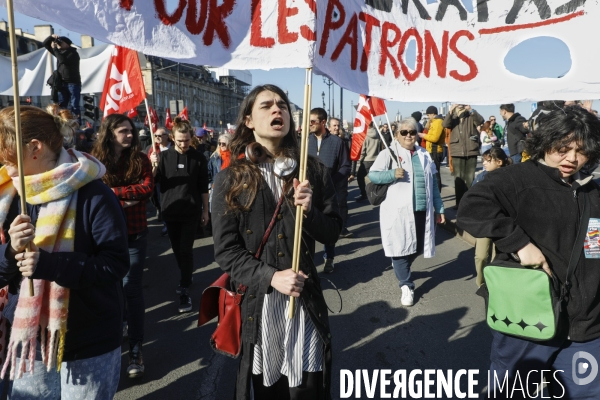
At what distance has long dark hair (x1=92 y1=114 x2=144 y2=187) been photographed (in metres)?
3.76

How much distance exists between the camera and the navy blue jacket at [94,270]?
77.6 inches

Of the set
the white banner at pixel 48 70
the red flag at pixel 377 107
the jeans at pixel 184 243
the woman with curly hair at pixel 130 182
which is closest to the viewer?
the woman with curly hair at pixel 130 182

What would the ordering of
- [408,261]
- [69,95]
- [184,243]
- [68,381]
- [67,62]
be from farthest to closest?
[69,95]
[67,62]
[408,261]
[184,243]
[68,381]

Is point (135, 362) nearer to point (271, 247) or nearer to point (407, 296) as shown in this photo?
point (271, 247)

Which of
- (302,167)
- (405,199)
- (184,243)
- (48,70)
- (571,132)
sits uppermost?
(48,70)

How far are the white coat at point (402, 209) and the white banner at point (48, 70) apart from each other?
4.70 meters

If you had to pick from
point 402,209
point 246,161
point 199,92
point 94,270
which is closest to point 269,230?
point 246,161

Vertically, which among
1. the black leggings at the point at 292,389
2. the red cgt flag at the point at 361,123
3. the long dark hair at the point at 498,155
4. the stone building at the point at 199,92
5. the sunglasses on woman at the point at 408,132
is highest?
the stone building at the point at 199,92

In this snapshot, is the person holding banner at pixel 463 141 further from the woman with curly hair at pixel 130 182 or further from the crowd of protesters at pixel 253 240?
the crowd of protesters at pixel 253 240

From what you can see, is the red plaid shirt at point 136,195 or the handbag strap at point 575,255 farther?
the red plaid shirt at point 136,195

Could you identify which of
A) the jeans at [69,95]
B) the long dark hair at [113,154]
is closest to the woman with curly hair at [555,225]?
the long dark hair at [113,154]

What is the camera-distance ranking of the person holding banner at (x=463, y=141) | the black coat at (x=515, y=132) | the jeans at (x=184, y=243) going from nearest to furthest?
the jeans at (x=184, y=243)
the black coat at (x=515, y=132)
the person holding banner at (x=463, y=141)

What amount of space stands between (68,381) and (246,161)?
4.10 feet

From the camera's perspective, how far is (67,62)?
6.24m
